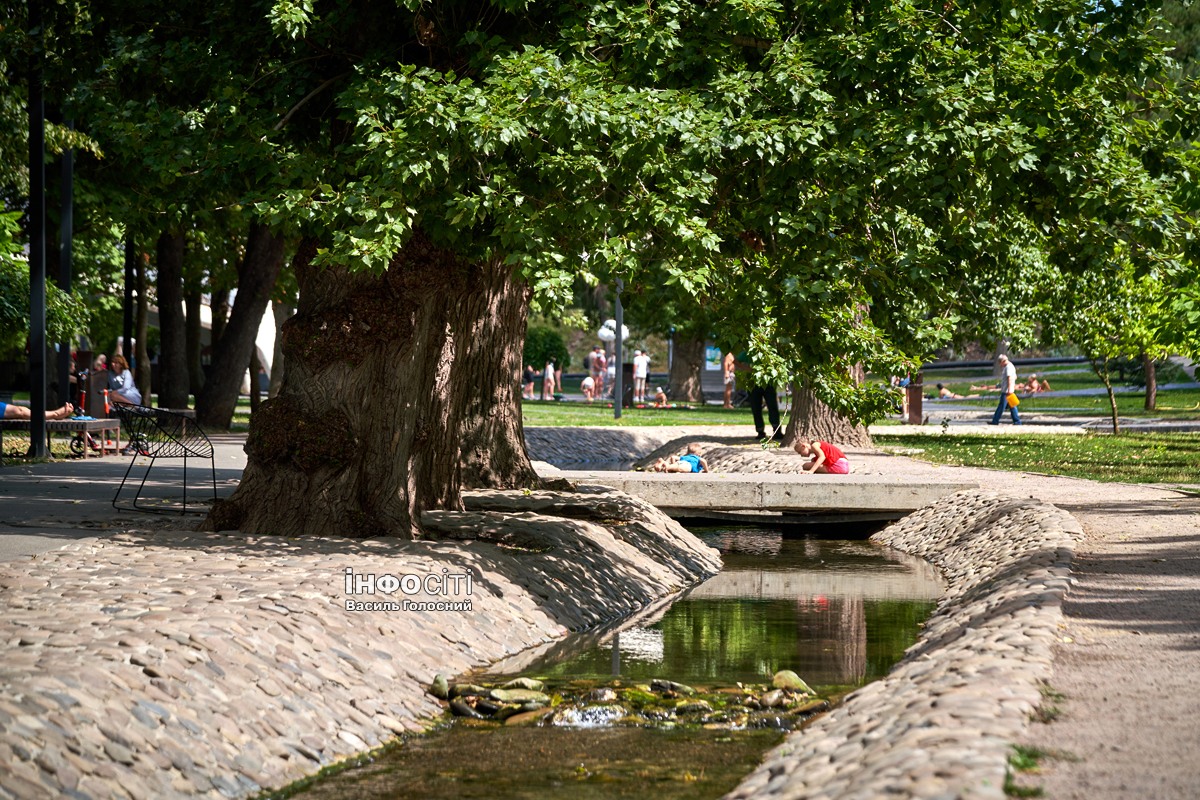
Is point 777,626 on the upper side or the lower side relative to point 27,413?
lower

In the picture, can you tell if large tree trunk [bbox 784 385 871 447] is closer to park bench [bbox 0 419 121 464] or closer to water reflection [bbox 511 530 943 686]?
water reflection [bbox 511 530 943 686]

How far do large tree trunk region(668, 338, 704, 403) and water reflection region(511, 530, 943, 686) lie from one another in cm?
3647

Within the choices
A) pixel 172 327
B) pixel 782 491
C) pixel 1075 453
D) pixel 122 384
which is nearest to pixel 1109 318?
pixel 1075 453

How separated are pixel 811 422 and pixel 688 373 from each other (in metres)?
29.5

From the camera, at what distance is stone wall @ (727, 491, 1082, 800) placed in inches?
212

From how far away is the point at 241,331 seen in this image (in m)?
27.6

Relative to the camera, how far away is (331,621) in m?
8.95

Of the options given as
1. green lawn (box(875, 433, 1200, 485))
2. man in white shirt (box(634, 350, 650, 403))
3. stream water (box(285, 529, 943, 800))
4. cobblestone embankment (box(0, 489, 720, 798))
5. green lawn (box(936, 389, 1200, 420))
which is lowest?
stream water (box(285, 529, 943, 800))

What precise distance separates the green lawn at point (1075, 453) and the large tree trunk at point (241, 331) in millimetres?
11633

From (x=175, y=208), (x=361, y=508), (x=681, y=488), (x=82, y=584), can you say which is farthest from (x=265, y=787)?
(x=681, y=488)

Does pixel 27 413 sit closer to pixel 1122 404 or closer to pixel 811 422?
pixel 811 422

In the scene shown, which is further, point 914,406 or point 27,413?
point 914,406

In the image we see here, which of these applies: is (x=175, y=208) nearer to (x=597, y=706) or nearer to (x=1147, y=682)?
(x=597, y=706)

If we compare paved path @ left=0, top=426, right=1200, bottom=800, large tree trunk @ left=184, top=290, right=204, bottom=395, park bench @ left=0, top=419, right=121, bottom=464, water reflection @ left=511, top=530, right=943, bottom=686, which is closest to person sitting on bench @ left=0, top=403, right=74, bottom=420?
park bench @ left=0, top=419, right=121, bottom=464
